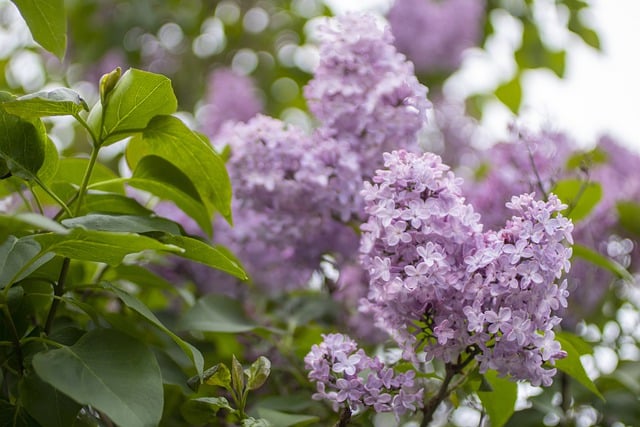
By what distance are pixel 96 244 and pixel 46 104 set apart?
5.3 inches

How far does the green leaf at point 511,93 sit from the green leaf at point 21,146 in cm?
141

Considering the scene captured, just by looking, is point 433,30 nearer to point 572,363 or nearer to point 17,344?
point 572,363

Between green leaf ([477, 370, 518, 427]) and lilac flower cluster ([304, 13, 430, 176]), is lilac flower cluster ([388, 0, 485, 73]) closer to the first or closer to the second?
lilac flower cluster ([304, 13, 430, 176])

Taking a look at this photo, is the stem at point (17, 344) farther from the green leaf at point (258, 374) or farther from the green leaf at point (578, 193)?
the green leaf at point (578, 193)

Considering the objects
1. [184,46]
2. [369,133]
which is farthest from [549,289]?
[184,46]

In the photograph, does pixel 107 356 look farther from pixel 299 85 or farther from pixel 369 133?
pixel 299 85

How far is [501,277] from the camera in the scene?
2.16 feet

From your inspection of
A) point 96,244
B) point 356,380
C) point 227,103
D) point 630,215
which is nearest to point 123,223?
point 96,244

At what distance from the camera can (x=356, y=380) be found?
2.33ft

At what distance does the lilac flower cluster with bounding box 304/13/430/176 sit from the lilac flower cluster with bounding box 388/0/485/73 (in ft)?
2.75

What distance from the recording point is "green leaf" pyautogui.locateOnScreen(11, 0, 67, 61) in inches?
32.5

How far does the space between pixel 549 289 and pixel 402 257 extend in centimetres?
12

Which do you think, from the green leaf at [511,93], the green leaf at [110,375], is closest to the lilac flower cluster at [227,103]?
the green leaf at [511,93]

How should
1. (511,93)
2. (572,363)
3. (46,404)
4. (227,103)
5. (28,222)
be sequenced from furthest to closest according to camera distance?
(511,93) < (227,103) < (572,363) < (46,404) < (28,222)
